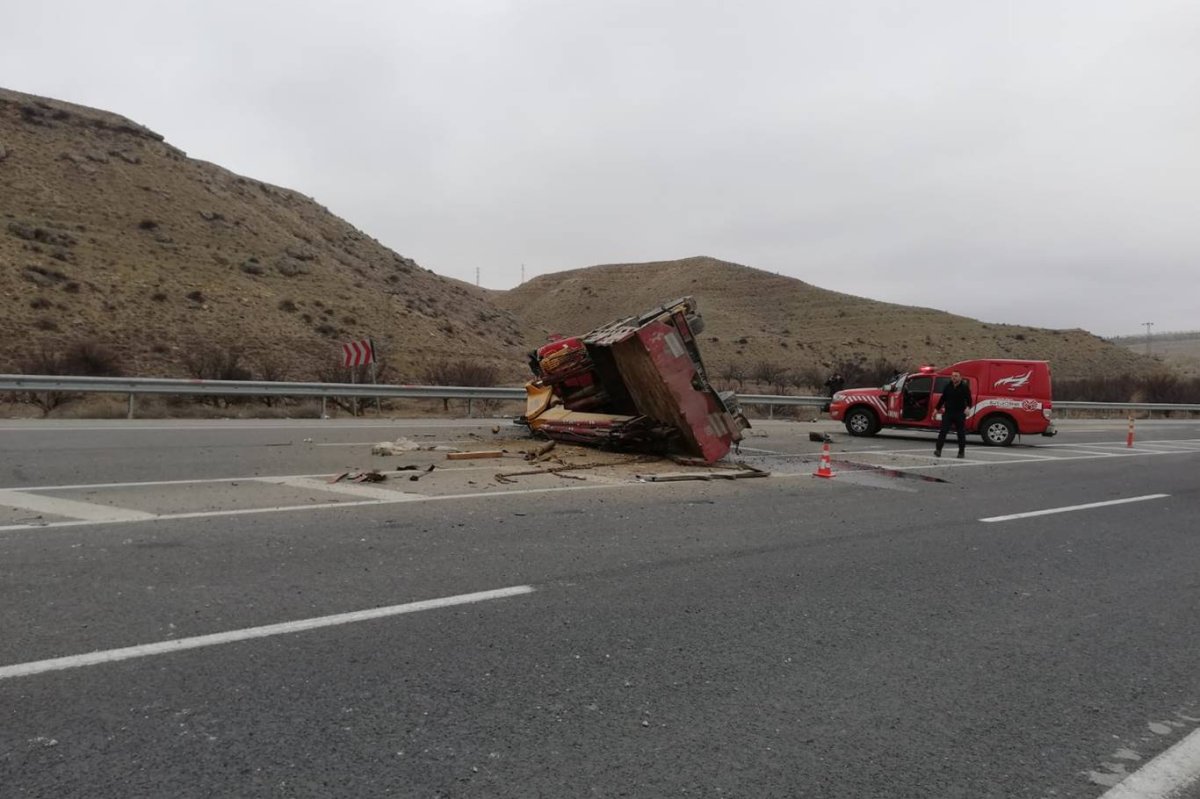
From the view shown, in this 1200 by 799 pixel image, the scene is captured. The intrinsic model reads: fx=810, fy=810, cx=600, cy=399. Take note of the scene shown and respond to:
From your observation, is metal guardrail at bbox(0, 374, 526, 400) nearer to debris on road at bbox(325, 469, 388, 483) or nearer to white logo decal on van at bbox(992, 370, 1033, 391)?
debris on road at bbox(325, 469, 388, 483)

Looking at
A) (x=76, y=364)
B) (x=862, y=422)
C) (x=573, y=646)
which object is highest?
(x=76, y=364)

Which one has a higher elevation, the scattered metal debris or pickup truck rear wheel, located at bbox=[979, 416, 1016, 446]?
pickup truck rear wheel, located at bbox=[979, 416, 1016, 446]

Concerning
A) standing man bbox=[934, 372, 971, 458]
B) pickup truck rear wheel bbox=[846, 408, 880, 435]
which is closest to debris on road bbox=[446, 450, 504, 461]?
standing man bbox=[934, 372, 971, 458]

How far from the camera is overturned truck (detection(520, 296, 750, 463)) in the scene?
1185cm

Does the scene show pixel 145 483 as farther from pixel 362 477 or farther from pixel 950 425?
pixel 950 425

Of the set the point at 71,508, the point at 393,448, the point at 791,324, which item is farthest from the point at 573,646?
the point at 791,324

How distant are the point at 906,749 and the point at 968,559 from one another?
13.2ft

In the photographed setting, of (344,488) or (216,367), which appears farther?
(216,367)

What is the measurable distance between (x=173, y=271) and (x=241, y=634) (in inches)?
1478

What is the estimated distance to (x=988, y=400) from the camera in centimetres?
1953

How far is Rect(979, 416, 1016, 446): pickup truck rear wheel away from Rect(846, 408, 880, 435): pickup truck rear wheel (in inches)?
96.7

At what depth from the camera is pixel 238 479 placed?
942 centimetres

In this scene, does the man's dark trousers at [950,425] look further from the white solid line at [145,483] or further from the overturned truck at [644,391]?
the white solid line at [145,483]

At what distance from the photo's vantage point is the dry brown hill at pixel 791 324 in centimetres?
7056
